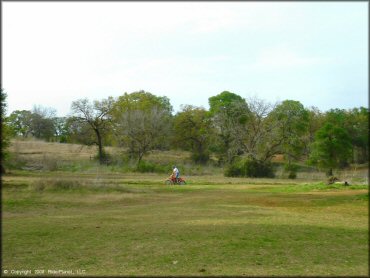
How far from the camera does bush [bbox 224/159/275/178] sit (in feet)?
162

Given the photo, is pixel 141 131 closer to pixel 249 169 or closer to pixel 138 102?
pixel 138 102

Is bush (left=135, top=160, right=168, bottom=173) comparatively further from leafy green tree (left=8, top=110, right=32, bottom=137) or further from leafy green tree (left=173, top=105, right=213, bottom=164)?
leafy green tree (left=8, top=110, right=32, bottom=137)

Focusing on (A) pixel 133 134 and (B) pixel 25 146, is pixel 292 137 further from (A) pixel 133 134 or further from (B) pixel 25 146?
(B) pixel 25 146

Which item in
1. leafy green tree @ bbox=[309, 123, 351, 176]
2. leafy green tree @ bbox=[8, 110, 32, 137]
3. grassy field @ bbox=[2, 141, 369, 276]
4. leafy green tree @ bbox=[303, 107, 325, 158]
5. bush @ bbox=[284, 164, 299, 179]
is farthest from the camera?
leafy green tree @ bbox=[8, 110, 32, 137]

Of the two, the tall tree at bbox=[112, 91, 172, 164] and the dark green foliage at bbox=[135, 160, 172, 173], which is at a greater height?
the tall tree at bbox=[112, 91, 172, 164]

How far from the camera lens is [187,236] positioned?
1124 centimetres

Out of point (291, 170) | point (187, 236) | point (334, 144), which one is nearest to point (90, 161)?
point (291, 170)

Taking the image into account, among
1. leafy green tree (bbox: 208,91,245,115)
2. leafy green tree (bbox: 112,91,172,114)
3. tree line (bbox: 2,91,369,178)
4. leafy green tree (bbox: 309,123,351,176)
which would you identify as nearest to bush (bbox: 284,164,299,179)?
tree line (bbox: 2,91,369,178)

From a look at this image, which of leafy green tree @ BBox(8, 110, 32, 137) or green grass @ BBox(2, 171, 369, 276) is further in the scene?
leafy green tree @ BBox(8, 110, 32, 137)

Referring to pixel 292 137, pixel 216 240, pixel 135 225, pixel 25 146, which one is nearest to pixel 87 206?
pixel 135 225

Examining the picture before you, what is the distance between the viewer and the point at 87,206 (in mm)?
19516

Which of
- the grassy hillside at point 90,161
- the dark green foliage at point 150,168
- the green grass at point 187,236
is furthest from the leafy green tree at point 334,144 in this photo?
the dark green foliage at point 150,168

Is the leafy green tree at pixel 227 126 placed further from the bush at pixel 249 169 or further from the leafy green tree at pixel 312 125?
the leafy green tree at pixel 312 125

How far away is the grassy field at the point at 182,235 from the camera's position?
8016mm
